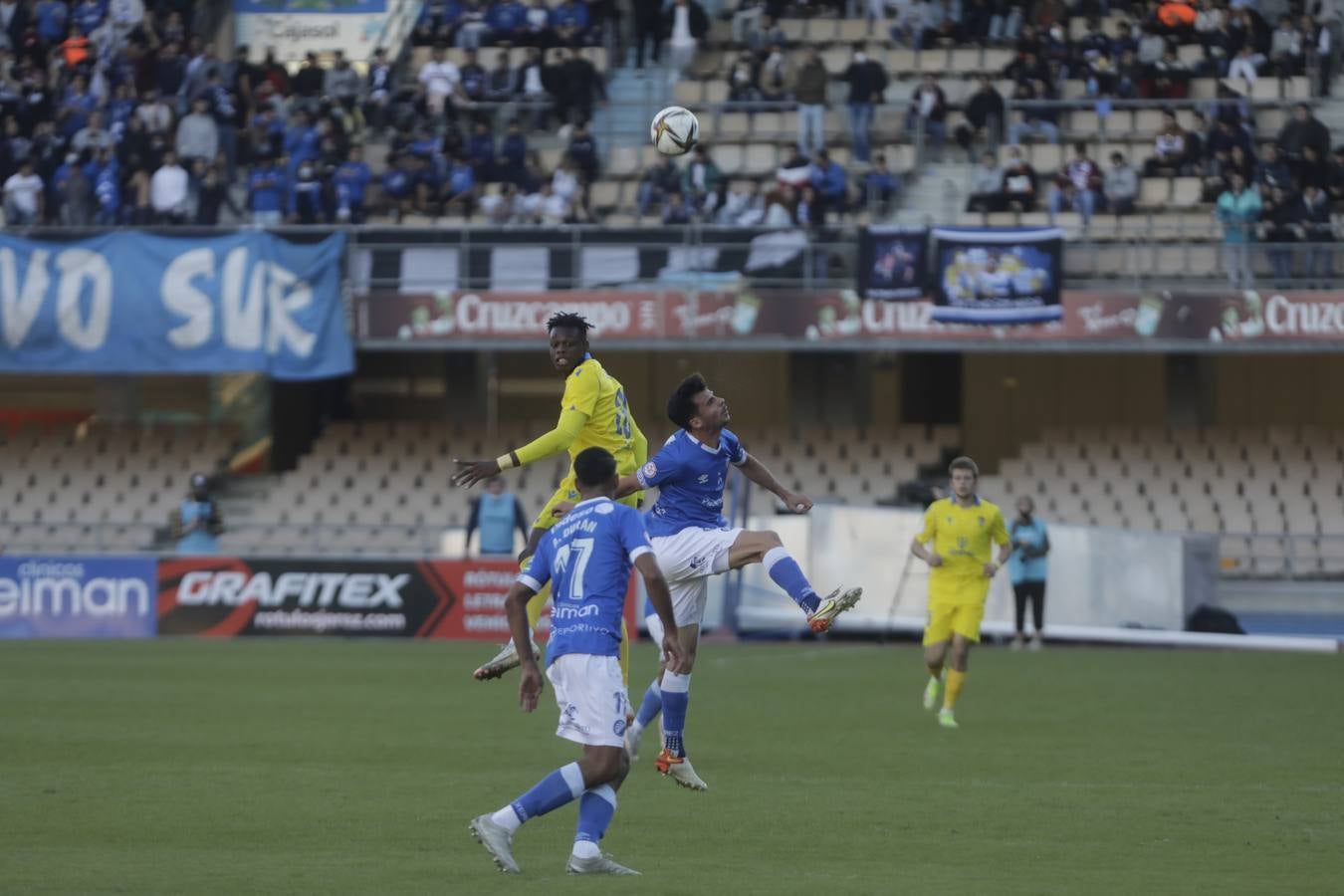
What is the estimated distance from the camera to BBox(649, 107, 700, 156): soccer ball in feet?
52.8

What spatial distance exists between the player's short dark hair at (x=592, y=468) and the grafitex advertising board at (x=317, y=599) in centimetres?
1763

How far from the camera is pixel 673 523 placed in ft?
41.0

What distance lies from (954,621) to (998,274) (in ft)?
40.7

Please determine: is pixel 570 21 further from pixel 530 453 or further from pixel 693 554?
pixel 530 453

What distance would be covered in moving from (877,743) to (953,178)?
19311mm

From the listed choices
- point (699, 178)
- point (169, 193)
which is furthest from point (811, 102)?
point (169, 193)

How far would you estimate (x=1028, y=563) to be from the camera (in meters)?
24.8

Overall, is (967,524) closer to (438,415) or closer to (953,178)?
(953,178)

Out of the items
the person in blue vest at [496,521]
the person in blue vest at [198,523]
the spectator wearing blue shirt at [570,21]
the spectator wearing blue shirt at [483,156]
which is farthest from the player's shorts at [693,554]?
the spectator wearing blue shirt at [570,21]

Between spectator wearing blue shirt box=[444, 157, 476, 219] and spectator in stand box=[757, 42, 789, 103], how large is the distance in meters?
5.07

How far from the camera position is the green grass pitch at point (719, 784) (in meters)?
9.18

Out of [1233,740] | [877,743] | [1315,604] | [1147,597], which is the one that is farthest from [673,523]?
[1315,604]

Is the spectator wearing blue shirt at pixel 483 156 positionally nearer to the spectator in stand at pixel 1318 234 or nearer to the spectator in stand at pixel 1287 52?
the spectator in stand at pixel 1318 234

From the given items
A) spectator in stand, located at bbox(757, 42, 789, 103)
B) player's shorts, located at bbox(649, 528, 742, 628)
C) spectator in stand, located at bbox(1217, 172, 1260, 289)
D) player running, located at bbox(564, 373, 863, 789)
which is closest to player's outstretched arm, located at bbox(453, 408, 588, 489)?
player running, located at bbox(564, 373, 863, 789)
